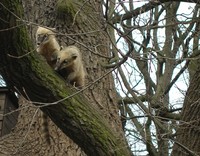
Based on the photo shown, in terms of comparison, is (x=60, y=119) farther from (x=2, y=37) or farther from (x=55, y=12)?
(x=55, y=12)

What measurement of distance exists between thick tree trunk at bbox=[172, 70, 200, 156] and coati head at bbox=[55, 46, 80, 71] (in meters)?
1.28

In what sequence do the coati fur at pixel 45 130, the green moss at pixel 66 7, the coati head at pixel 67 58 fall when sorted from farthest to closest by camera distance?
the green moss at pixel 66 7 < the coati fur at pixel 45 130 < the coati head at pixel 67 58

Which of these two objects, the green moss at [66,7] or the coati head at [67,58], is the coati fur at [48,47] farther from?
the green moss at [66,7]

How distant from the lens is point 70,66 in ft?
15.7

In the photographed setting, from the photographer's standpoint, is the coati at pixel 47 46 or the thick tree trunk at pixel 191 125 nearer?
the thick tree trunk at pixel 191 125

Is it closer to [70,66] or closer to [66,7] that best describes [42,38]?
[70,66]

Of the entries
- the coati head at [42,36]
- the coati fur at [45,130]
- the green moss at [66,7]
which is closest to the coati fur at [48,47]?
the coati head at [42,36]

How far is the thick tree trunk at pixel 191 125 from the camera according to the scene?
14.8 feet

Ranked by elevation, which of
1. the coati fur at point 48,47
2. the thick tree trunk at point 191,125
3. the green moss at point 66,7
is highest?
the green moss at point 66,7

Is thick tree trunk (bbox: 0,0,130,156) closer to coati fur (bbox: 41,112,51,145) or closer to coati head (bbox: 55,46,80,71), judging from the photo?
coati head (bbox: 55,46,80,71)

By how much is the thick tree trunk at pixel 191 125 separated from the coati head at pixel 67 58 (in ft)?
4.19

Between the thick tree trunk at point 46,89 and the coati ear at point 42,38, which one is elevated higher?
the coati ear at point 42,38

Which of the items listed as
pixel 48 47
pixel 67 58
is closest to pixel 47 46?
pixel 48 47

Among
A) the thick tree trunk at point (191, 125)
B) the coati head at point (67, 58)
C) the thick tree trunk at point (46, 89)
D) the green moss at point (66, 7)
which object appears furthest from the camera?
the green moss at point (66, 7)
